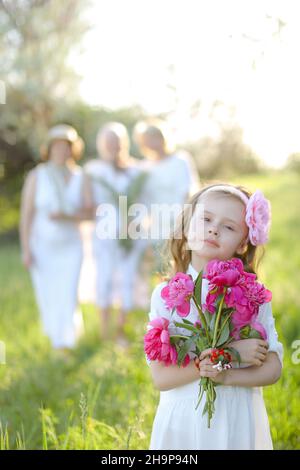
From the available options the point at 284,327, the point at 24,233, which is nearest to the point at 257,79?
the point at 284,327

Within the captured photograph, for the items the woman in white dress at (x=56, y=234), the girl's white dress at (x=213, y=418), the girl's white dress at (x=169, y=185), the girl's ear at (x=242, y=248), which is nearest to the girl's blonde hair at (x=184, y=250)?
the girl's ear at (x=242, y=248)

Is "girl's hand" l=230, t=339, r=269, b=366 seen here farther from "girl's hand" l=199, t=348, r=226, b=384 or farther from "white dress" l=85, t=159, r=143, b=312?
"white dress" l=85, t=159, r=143, b=312

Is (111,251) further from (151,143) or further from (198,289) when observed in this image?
(198,289)

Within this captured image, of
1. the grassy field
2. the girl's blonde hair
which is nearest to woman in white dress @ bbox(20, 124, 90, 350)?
the grassy field

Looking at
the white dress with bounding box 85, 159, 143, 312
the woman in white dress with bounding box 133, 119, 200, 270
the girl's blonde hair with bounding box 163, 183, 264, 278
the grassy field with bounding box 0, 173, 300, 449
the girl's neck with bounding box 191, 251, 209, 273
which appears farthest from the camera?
the white dress with bounding box 85, 159, 143, 312

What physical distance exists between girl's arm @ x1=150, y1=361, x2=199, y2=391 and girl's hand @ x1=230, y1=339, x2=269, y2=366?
149mm

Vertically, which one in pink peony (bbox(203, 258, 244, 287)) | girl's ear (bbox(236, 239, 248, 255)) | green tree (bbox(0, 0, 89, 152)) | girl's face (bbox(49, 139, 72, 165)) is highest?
green tree (bbox(0, 0, 89, 152))

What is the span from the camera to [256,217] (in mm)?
2303

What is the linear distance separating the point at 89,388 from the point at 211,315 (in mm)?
2107

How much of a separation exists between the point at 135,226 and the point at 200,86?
9.07 ft

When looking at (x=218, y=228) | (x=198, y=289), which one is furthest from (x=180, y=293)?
(x=218, y=228)

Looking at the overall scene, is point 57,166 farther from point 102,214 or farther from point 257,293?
point 257,293

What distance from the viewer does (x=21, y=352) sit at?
550 centimetres

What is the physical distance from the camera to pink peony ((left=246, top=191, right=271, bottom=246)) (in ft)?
7.55
